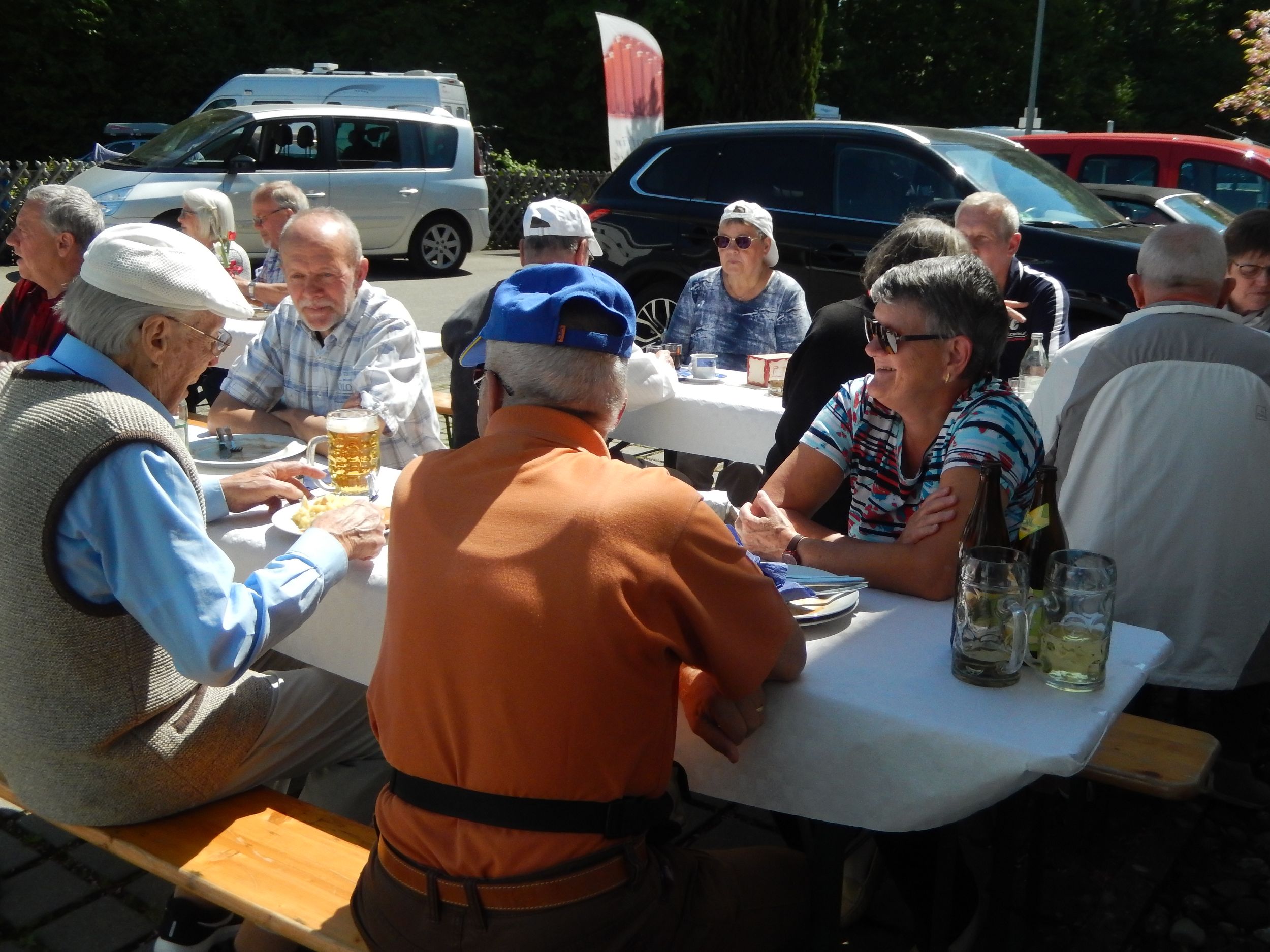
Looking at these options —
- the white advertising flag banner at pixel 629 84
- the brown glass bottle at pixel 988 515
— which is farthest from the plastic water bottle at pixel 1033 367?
the white advertising flag banner at pixel 629 84

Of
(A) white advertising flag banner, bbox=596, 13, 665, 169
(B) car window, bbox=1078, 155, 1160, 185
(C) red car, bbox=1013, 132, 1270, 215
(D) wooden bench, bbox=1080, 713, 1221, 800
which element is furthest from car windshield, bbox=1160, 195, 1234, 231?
(D) wooden bench, bbox=1080, 713, 1221, 800

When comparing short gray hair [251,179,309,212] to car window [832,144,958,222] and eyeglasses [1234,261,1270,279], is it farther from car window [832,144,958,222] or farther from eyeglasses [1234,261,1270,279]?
eyeglasses [1234,261,1270,279]

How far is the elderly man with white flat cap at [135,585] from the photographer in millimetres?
1944

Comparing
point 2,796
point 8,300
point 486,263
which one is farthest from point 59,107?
point 2,796

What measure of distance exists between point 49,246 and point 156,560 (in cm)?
291

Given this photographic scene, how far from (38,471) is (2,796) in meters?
1.03

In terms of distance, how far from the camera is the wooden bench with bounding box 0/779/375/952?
205 centimetres

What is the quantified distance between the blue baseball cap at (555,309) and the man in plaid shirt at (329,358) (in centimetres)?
185

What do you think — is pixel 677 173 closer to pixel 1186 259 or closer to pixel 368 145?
pixel 1186 259

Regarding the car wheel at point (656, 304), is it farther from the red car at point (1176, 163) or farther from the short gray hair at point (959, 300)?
the short gray hair at point (959, 300)

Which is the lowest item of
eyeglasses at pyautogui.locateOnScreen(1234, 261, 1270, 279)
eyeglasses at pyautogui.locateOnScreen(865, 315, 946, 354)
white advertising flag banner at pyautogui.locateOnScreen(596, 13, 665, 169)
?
eyeglasses at pyautogui.locateOnScreen(1234, 261, 1270, 279)

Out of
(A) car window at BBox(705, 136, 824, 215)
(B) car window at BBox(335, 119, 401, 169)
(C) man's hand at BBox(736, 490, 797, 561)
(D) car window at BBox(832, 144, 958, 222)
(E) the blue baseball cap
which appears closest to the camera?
(E) the blue baseball cap

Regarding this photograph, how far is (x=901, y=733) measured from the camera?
6.15 feet

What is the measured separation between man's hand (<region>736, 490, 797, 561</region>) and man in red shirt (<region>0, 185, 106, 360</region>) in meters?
2.80
